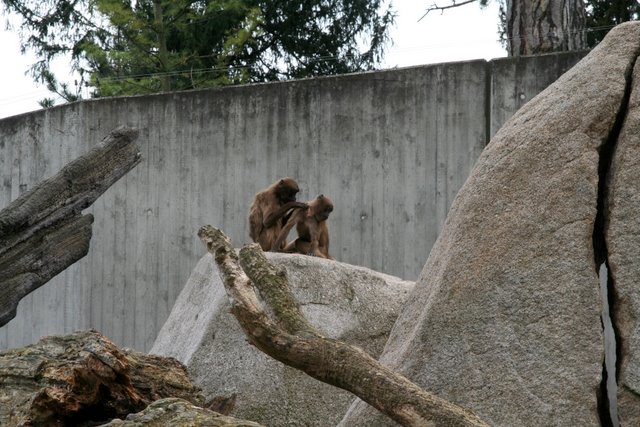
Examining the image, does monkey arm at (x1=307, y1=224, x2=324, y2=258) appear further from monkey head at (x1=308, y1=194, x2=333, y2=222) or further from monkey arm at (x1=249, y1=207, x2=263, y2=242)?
monkey arm at (x1=249, y1=207, x2=263, y2=242)

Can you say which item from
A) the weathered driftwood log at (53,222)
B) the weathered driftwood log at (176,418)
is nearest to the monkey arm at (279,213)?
the weathered driftwood log at (53,222)

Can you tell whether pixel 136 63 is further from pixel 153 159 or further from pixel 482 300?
pixel 482 300

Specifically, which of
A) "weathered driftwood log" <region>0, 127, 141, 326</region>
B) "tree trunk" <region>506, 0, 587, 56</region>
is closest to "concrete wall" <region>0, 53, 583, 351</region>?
"tree trunk" <region>506, 0, 587, 56</region>

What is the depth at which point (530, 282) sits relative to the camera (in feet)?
13.2

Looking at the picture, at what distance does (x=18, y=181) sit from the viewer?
491 inches

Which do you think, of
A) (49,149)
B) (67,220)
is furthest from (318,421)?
(49,149)

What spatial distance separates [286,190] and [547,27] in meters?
3.03

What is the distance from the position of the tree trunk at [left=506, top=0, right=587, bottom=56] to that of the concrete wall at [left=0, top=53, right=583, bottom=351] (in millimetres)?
1375

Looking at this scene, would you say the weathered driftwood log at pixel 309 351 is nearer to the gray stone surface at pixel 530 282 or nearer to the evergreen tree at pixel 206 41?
the gray stone surface at pixel 530 282

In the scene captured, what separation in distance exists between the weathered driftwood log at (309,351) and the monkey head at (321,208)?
5.71 m

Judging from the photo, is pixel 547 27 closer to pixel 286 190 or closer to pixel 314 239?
pixel 286 190

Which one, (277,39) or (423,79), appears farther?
(277,39)

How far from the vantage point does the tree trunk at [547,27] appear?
10914 millimetres

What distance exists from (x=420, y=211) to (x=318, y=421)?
4.04 m
